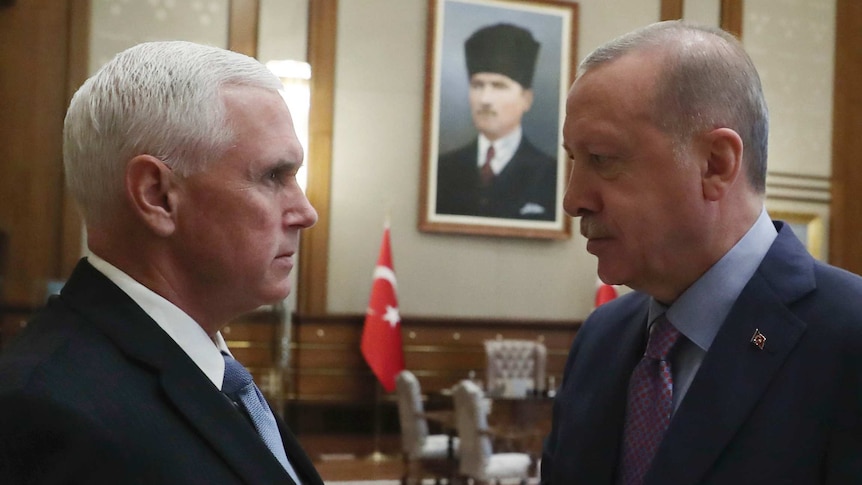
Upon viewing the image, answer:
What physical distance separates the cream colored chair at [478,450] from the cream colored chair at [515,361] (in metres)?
2.13

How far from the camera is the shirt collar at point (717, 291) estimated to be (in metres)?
1.60

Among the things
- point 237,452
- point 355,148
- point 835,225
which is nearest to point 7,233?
point 355,148

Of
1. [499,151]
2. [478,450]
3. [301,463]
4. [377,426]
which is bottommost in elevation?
[377,426]

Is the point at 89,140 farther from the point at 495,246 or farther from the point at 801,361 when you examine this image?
the point at 495,246

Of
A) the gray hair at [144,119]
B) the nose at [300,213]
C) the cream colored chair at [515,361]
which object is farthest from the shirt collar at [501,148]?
the gray hair at [144,119]

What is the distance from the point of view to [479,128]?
9.73 meters

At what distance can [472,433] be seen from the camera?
6793 mm

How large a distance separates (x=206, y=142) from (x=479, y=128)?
8.40m

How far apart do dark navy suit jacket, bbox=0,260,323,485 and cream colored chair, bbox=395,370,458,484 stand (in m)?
6.02

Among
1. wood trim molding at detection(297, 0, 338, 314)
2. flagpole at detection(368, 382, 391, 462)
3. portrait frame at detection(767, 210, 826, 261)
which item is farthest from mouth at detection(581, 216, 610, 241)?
portrait frame at detection(767, 210, 826, 261)

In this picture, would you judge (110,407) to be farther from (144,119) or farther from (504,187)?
(504,187)

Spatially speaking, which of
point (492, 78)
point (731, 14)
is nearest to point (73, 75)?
point (492, 78)

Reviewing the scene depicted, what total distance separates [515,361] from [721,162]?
26.2 ft

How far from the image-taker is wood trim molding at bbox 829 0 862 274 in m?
10.9
